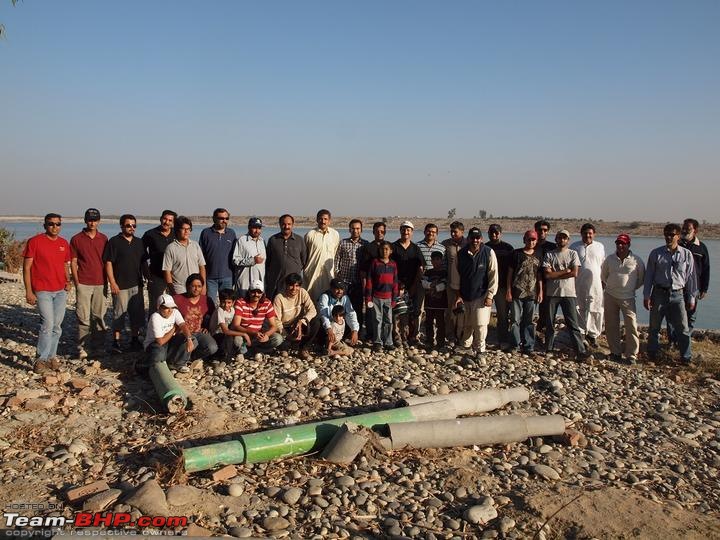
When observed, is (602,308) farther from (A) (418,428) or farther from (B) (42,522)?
(B) (42,522)

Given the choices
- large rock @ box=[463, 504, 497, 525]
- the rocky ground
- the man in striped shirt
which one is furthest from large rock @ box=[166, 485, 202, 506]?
the man in striped shirt

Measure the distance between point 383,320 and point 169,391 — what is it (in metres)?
3.50

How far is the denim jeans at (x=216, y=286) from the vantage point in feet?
27.0

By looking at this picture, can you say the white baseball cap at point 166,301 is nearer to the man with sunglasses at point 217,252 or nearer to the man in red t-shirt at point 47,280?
the man with sunglasses at point 217,252

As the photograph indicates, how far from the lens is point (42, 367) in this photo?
22.9 ft

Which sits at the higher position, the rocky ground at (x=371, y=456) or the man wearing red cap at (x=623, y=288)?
the man wearing red cap at (x=623, y=288)

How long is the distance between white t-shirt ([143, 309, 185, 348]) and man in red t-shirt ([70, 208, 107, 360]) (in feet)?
3.91

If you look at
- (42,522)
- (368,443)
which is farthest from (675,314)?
(42,522)

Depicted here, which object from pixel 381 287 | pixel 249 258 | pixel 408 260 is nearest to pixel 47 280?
pixel 249 258

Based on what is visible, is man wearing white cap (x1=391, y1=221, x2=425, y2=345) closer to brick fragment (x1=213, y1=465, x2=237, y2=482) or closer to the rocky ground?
the rocky ground

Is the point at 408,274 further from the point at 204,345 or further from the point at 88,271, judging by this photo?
the point at 88,271

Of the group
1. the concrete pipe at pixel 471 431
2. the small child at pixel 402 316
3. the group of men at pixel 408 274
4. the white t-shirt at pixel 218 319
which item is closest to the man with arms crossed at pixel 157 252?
the group of men at pixel 408 274

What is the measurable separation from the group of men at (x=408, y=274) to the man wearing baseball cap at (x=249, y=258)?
0.02m

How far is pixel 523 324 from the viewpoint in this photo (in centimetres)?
866
